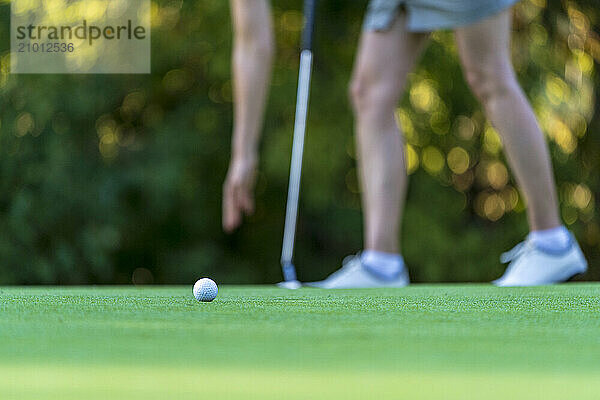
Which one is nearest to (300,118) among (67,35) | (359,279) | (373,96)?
(373,96)

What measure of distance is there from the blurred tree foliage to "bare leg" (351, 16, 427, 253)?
4.57 m

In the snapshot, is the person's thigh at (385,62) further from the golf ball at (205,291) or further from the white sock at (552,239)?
the golf ball at (205,291)

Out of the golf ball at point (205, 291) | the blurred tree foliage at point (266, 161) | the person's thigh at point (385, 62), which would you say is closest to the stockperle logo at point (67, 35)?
the blurred tree foliage at point (266, 161)

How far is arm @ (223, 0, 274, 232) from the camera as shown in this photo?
279 cm

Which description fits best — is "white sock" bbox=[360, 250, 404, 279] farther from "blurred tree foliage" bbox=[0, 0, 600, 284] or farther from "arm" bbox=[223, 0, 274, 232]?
"blurred tree foliage" bbox=[0, 0, 600, 284]

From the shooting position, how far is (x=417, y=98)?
7957 mm

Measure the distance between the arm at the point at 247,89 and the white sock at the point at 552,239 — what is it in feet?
2.36

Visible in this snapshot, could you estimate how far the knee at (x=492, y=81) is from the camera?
2840 millimetres

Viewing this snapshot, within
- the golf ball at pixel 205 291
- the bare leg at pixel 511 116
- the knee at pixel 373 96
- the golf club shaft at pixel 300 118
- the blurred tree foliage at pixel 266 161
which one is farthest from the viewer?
the blurred tree foliage at pixel 266 161

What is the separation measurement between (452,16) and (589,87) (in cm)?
515

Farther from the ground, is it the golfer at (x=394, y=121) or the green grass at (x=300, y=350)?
the golfer at (x=394, y=121)

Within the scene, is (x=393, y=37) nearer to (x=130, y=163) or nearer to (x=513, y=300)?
(x=513, y=300)

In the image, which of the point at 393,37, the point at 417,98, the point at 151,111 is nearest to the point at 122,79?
the point at 151,111

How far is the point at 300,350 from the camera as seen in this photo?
1.11m
